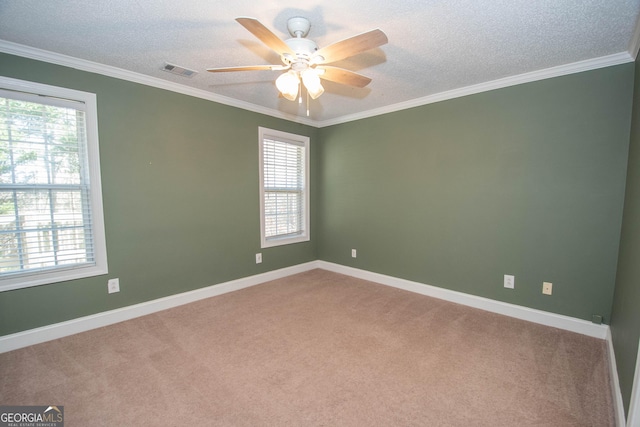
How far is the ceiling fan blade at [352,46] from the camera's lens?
142 cm

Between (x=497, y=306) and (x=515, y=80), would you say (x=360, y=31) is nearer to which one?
(x=515, y=80)

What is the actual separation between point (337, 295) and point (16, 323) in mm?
2935

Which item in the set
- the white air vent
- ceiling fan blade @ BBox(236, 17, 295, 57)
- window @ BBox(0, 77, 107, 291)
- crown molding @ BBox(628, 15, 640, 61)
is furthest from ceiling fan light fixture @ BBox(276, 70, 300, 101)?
crown molding @ BBox(628, 15, 640, 61)

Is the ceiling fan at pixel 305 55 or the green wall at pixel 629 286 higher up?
the ceiling fan at pixel 305 55

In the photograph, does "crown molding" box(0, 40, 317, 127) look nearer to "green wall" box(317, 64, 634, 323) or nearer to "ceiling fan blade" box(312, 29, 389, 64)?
"green wall" box(317, 64, 634, 323)

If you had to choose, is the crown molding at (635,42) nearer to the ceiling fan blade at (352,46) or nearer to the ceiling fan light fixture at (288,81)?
the ceiling fan blade at (352,46)

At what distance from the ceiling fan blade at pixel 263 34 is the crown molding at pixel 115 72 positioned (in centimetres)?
187

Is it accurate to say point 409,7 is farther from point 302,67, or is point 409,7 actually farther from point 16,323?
point 16,323

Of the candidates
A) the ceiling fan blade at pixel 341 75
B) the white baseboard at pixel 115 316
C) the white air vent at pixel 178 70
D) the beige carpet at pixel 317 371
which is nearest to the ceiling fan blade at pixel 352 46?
the ceiling fan blade at pixel 341 75

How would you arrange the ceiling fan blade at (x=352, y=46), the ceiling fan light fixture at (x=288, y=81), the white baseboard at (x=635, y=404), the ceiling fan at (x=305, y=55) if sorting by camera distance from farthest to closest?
the ceiling fan light fixture at (x=288, y=81)
the ceiling fan at (x=305, y=55)
the ceiling fan blade at (x=352, y=46)
the white baseboard at (x=635, y=404)

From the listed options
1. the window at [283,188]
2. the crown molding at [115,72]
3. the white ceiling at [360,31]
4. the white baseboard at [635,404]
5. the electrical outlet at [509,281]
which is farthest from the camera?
the window at [283,188]

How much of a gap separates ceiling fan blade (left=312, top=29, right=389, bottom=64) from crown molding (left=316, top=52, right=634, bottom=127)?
193cm

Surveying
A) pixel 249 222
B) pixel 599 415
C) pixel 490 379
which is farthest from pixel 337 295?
pixel 599 415

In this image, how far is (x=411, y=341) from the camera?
2.39m
